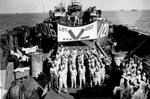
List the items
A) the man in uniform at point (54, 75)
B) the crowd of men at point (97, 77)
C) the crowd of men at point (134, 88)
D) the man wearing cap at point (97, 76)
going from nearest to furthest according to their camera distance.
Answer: the crowd of men at point (134, 88)
the crowd of men at point (97, 77)
the man in uniform at point (54, 75)
the man wearing cap at point (97, 76)

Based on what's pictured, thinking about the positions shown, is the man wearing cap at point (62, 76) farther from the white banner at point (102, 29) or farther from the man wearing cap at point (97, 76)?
the white banner at point (102, 29)

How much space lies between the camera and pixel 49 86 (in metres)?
6.99

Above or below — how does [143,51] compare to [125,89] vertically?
below

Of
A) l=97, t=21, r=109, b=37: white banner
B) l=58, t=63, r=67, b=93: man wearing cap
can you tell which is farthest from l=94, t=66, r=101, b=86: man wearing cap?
l=97, t=21, r=109, b=37: white banner

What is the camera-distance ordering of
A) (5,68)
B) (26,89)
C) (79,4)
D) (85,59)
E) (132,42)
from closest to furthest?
(26,89)
(5,68)
(85,59)
(132,42)
(79,4)

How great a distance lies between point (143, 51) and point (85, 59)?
6.91 m

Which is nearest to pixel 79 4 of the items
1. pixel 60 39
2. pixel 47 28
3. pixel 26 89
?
pixel 47 28

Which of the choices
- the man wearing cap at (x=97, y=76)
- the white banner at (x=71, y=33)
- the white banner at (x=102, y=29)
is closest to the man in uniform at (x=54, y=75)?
the man wearing cap at (x=97, y=76)

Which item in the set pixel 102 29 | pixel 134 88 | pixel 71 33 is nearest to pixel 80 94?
pixel 134 88

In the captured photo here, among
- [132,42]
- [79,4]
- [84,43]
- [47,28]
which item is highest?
[79,4]

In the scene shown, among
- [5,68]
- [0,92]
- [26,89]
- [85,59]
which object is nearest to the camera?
[0,92]

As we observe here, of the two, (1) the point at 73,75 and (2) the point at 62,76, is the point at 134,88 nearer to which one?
(1) the point at 73,75

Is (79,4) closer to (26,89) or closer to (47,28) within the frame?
(47,28)

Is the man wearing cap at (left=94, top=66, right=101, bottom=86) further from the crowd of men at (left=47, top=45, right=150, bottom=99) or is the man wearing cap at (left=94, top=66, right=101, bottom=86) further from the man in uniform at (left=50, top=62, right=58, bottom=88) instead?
the man in uniform at (left=50, top=62, right=58, bottom=88)
